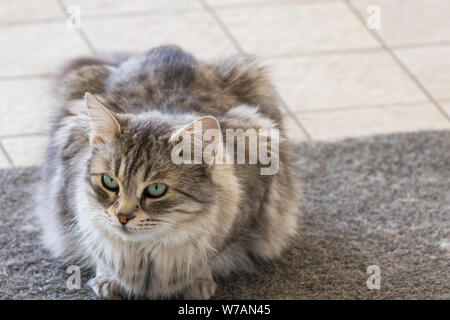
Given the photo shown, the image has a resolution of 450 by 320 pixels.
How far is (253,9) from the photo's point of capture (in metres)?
3.68

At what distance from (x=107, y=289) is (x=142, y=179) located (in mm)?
396

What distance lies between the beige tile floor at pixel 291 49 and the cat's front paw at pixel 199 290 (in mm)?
885

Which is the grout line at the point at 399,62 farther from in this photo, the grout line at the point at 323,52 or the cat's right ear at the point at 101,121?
the cat's right ear at the point at 101,121

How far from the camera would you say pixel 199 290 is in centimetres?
212

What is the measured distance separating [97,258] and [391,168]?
1101 millimetres

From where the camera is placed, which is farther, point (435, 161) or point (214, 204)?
point (435, 161)

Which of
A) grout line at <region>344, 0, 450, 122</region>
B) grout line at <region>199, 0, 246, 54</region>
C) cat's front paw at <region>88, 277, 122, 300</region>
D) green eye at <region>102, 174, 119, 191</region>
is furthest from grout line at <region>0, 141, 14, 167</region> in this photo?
grout line at <region>344, 0, 450, 122</region>

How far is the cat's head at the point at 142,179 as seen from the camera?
73.9 inches

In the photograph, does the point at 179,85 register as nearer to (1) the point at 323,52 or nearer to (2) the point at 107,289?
(2) the point at 107,289

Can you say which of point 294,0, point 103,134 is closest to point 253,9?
point 294,0

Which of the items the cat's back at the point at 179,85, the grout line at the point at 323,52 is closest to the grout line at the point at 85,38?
the grout line at the point at 323,52

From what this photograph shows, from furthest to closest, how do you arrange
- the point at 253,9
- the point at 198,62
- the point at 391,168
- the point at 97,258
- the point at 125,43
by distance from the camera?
the point at 253,9 → the point at 125,43 → the point at 391,168 → the point at 198,62 → the point at 97,258

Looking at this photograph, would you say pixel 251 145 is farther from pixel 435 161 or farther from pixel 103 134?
pixel 435 161

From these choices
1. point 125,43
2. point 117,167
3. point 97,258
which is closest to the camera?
point 117,167
